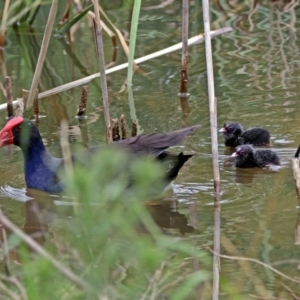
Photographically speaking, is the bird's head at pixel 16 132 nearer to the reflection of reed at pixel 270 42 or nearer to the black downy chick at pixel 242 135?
the black downy chick at pixel 242 135

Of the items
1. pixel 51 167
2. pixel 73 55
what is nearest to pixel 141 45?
pixel 73 55

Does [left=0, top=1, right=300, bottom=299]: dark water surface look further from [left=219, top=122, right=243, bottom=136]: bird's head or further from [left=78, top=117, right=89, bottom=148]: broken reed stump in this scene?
[left=219, top=122, right=243, bottom=136]: bird's head

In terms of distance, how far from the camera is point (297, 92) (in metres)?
8.97

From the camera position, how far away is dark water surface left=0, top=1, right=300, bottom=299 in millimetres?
5727

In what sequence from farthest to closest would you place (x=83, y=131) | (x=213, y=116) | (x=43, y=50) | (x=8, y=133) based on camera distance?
1. (x=83, y=131)
2. (x=43, y=50)
3. (x=8, y=133)
4. (x=213, y=116)

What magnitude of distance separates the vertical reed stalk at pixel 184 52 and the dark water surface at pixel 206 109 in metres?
0.13

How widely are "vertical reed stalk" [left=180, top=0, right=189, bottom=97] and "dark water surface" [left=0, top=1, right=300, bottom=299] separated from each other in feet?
0.41

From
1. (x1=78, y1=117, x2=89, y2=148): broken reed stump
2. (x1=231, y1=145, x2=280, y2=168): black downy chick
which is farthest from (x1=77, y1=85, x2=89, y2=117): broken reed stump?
(x1=231, y1=145, x2=280, y2=168): black downy chick

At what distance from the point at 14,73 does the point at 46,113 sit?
1725 millimetres

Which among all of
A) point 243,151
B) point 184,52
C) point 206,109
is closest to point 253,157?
point 243,151

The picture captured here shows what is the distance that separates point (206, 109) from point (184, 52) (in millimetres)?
601

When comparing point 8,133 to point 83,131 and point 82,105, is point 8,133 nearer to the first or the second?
point 83,131

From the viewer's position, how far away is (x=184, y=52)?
8500 millimetres

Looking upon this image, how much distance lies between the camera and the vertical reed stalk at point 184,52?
7926mm
